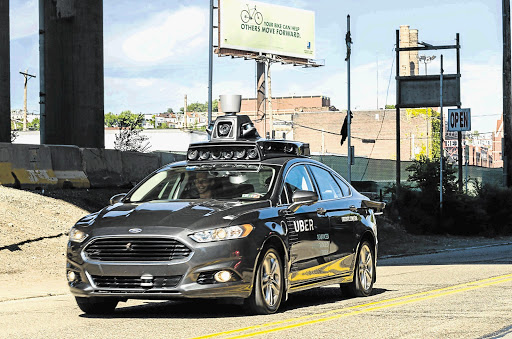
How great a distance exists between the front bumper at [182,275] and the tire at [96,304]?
45 centimetres

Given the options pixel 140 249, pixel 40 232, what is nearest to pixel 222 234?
pixel 140 249

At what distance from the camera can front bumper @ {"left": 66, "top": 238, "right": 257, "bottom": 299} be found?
9.09 metres

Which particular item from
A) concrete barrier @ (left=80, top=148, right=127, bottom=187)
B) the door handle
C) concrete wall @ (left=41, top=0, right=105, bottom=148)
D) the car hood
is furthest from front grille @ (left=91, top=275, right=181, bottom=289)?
concrete wall @ (left=41, top=0, right=105, bottom=148)

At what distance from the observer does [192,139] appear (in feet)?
314

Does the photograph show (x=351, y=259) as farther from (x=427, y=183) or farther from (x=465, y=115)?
(x=465, y=115)

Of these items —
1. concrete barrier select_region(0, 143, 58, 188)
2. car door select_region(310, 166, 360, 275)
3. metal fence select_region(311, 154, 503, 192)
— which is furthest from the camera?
metal fence select_region(311, 154, 503, 192)

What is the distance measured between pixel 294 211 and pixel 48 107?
60.8 ft

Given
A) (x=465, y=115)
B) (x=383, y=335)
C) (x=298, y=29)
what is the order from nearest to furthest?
(x=383, y=335)
(x=465, y=115)
(x=298, y=29)

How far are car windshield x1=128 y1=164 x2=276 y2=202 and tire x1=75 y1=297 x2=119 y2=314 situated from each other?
126 centimetres

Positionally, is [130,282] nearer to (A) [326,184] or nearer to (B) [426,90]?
(A) [326,184]

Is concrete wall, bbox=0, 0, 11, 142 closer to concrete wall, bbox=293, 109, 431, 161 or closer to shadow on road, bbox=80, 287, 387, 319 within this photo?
shadow on road, bbox=80, 287, 387, 319

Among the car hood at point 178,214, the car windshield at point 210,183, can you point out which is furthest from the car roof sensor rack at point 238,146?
the car hood at point 178,214

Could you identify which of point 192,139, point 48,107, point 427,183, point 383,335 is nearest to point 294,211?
point 383,335

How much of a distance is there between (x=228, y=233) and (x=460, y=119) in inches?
1099
